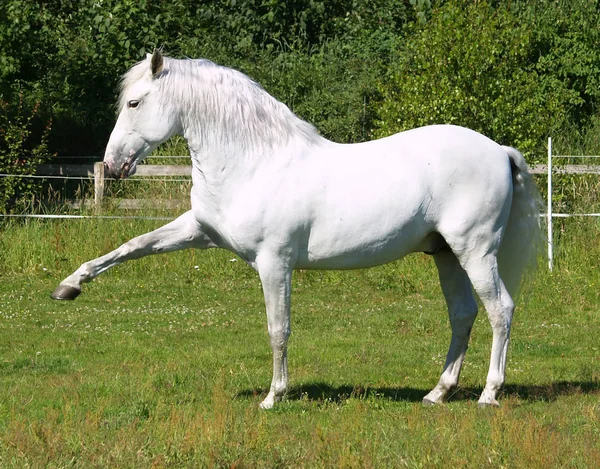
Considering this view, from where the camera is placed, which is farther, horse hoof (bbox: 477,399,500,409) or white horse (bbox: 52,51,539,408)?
horse hoof (bbox: 477,399,500,409)

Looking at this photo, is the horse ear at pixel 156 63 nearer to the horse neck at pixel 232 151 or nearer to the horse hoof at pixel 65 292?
the horse neck at pixel 232 151

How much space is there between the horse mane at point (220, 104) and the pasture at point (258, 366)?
1785 millimetres

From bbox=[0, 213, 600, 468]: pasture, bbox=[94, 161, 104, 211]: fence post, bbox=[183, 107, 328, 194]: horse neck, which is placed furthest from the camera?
bbox=[94, 161, 104, 211]: fence post

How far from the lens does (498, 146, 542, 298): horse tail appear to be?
23.0 ft

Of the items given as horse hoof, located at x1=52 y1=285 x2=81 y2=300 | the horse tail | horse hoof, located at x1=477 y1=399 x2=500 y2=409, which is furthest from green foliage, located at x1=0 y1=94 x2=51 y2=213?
horse hoof, located at x1=477 y1=399 x2=500 y2=409

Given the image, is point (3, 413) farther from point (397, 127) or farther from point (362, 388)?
point (397, 127)

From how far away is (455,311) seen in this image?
706 cm

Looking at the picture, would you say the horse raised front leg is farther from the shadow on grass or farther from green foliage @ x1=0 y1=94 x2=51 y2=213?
green foliage @ x1=0 y1=94 x2=51 y2=213

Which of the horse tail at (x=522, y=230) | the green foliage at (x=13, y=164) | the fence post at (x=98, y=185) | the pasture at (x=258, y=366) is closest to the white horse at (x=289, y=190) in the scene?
the horse tail at (x=522, y=230)

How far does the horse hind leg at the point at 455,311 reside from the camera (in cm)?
698

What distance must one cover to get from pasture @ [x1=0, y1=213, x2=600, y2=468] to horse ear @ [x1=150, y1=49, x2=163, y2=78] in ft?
7.24

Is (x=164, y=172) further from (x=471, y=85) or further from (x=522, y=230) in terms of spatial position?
(x=522, y=230)

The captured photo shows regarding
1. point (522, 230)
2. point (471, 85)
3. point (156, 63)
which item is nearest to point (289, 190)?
point (156, 63)

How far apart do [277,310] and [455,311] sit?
1.44 meters
